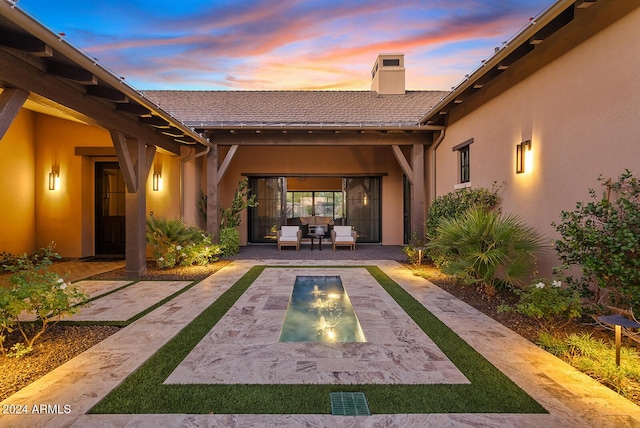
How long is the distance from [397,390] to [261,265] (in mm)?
6065

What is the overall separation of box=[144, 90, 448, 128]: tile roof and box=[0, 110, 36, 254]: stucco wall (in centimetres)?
370

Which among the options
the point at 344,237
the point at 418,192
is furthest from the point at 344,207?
the point at 418,192

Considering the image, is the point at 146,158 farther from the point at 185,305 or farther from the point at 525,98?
the point at 525,98

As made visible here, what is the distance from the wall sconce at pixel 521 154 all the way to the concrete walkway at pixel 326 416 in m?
2.74

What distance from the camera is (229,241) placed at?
9.81 metres

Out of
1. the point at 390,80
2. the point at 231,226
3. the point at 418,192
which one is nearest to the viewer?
the point at 418,192

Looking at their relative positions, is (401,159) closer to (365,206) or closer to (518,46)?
(365,206)

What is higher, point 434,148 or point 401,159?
point 434,148

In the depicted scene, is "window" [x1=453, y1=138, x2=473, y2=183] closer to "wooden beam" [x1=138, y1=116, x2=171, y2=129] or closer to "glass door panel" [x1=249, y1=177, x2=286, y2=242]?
"wooden beam" [x1=138, y1=116, x2=171, y2=129]

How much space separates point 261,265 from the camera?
823 centimetres

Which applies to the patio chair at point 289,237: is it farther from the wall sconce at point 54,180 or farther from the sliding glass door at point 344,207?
the wall sconce at point 54,180

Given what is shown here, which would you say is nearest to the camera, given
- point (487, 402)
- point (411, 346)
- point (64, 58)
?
point (487, 402)

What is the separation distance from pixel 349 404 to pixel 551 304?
2642 mm

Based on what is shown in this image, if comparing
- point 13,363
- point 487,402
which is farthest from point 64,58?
point 487,402
